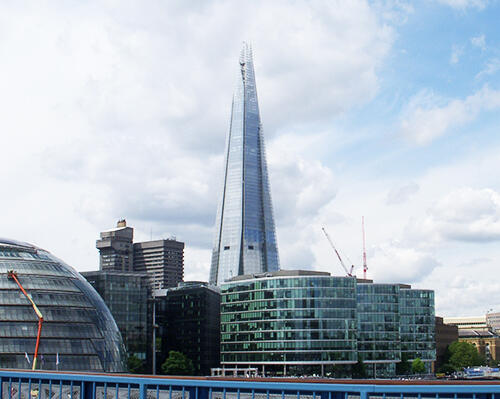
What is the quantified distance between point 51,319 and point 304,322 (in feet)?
294

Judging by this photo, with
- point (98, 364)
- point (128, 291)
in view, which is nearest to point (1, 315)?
point (98, 364)

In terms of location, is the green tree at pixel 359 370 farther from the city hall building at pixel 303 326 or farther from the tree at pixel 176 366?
the tree at pixel 176 366

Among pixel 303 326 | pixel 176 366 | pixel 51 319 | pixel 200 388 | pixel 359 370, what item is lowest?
pixel 359 370

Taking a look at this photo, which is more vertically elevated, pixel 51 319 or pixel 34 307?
pixel 34 307

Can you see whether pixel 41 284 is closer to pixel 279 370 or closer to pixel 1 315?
pixel 1 315

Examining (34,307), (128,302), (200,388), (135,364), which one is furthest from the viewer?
(128,302)

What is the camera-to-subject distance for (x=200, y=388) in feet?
80.4

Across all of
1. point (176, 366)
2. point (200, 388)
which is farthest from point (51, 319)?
point (200, 388)

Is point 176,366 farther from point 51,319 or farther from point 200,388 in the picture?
point 200,388

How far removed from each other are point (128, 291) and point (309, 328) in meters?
48.4

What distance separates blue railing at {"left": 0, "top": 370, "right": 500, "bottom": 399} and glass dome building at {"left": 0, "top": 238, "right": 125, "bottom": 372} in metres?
77.0

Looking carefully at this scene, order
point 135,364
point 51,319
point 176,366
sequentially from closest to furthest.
Result: point 51,319 → point 135,364 → point 176,366

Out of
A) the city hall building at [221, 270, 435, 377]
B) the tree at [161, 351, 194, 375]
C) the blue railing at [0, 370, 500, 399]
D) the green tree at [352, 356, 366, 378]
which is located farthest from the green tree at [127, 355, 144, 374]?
the blue railing at [0, 370, 500, 399]

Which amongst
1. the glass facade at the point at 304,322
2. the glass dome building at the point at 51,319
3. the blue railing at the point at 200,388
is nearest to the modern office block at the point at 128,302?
the glass facade at the point at 304,322
